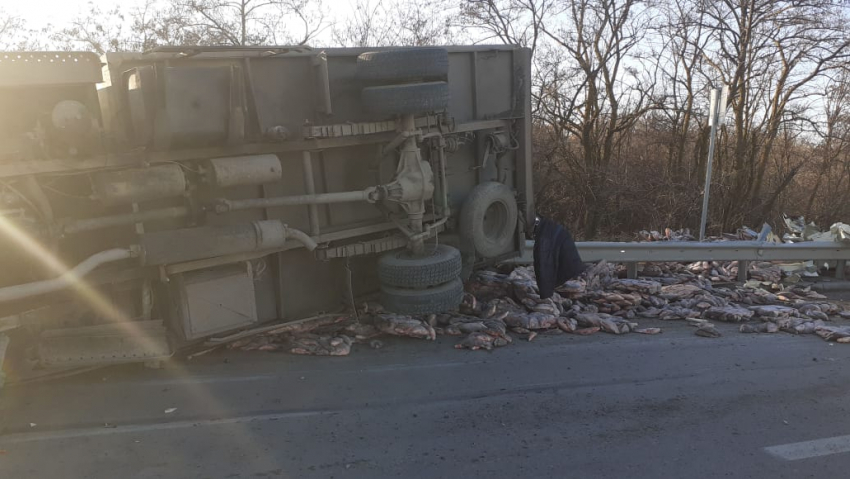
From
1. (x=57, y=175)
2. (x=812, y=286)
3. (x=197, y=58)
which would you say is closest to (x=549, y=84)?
(x=812, y=286)

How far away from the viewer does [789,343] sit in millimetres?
5777

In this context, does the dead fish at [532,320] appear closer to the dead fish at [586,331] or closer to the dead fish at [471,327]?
the dead fish at [586,331]

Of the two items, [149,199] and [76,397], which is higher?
[149,199]

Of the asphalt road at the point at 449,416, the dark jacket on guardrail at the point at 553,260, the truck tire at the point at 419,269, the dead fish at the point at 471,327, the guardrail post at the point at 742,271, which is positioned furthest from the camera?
the guardrail post at the point at 742,271

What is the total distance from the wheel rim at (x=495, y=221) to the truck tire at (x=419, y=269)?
3.77 feet

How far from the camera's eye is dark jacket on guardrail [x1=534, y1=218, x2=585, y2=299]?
Result: 22.4ft

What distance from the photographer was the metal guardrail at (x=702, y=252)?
7648 mm

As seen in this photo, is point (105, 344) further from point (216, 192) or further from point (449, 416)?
point (449, 416)

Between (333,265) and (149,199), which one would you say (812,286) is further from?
(149,199)

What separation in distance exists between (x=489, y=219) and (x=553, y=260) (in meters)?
0.84

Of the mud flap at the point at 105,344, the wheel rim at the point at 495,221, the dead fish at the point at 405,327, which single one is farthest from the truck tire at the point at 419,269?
the mud flap at the point at 105,344

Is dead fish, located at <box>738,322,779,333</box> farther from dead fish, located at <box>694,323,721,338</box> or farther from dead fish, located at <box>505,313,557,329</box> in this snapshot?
dead fish, located at <box>505,313,557,329</box>

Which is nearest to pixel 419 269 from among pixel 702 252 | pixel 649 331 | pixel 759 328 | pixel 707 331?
pixel 649 331

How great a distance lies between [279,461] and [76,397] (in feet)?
5.91
